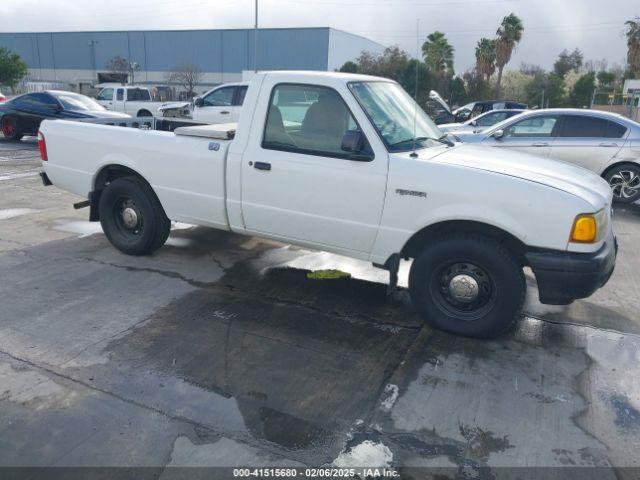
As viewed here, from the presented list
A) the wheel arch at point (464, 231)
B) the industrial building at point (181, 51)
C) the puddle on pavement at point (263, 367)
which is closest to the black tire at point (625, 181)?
the wheel arch at point (464, 231)

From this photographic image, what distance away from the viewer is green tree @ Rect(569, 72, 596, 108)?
36125mm

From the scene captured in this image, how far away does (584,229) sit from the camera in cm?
371

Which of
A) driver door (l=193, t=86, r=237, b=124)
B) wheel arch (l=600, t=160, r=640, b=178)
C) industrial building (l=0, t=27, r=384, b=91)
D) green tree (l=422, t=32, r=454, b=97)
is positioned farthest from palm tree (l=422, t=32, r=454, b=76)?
wheel arch (l=600, t=160, r=640, b=178)

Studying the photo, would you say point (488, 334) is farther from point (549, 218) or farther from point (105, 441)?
point (105, 441)

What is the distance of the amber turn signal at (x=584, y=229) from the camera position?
3.70 metres

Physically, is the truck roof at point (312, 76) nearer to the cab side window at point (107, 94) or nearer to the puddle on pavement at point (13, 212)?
the puddle on pavement at point (13, 212)

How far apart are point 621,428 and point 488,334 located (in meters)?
1.15

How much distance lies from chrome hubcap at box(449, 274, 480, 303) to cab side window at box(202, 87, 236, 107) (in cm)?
1170

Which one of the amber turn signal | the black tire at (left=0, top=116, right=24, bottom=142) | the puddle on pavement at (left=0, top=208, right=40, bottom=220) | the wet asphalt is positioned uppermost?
the amber turn signal

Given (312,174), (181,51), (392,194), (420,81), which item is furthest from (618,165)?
(181,51)

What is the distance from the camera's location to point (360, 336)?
4219 millimetres

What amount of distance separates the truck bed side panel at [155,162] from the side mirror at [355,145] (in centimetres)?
129

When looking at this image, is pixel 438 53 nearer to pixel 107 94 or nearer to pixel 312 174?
pixel 107 94

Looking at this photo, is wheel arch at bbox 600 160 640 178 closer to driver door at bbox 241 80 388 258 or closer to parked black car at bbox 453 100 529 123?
driver door at bbox 241 80 388 258
